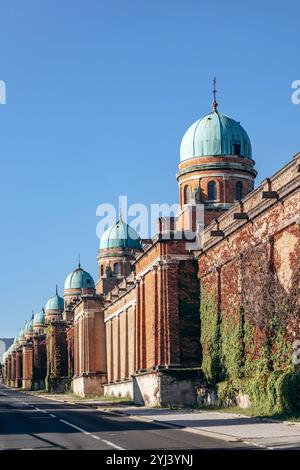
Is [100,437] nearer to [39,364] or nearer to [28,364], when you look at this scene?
[39,364]

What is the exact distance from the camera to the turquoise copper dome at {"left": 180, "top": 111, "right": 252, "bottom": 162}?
63594 mm

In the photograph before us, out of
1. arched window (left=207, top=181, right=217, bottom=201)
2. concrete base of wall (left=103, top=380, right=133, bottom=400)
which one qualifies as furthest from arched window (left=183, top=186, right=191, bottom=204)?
concrete base of wall (left=103, top=380, right=133, bottom=400)

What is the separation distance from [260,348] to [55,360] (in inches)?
3205

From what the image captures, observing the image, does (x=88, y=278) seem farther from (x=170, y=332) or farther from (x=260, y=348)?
(x=260, y=348)

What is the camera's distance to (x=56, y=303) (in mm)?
151500

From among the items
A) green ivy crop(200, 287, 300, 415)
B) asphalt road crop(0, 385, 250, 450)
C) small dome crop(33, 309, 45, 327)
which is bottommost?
asphalt road crop(0, 385, 250, 450)

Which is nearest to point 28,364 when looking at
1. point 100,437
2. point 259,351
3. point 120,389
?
point 120,389

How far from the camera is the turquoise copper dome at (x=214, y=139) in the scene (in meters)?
63.6

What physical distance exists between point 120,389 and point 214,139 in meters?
25.5

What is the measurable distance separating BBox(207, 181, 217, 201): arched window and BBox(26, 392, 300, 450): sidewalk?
2238 cm

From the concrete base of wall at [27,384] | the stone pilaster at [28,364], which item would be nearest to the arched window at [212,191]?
the concrete base of wall at [27,384]

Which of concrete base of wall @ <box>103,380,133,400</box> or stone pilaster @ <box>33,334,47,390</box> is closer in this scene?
concrete base of wall @ <box>103,380,133,400</box>

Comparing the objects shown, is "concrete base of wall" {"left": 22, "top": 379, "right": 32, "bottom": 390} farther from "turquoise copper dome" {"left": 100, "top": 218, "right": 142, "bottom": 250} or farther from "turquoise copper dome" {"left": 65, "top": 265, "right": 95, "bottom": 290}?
"turquoise copper dome" {"left": 100, "top": 218, "right": 142, "bottom": 250}
